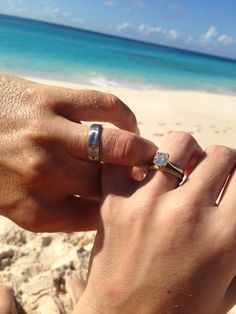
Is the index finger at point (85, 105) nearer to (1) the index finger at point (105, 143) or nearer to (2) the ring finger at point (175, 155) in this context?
(1) the index finger at point (105, 143)

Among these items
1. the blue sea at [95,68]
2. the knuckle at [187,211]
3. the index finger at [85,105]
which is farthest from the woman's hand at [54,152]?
the blue sea at [95,68]

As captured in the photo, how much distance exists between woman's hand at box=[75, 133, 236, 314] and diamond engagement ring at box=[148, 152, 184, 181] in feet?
0.05

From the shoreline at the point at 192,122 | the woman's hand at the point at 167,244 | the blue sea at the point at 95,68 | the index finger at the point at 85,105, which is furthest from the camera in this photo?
the blue sea at the point at 95,68

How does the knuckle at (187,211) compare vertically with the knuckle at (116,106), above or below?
below

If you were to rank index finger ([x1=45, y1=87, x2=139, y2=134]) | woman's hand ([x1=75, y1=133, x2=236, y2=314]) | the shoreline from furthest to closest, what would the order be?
the shoreline
index finger ([x1=45, y1=87, x2=139, y2=134])
woman's hand ([x1=75, y1=133, x2=236, y2=314])

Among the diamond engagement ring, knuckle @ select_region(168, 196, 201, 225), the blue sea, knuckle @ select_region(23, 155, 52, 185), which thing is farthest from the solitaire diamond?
the blue sea

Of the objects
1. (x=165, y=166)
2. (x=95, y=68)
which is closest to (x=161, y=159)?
(x=165, y=166)

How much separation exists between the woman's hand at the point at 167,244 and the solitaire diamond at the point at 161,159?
0.03 meters

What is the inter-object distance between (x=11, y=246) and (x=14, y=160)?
1.25m

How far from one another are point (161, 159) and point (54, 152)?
302 mm

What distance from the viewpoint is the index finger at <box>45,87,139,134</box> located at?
4.22ft

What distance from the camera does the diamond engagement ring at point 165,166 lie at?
124cm

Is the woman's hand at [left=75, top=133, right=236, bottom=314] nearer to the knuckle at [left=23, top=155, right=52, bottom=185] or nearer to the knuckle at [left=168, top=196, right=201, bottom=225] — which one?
the knuckle at [left=168, top=196, right=201, bottom=225]

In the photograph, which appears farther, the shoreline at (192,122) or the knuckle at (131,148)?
the shoreline at (192,122)
